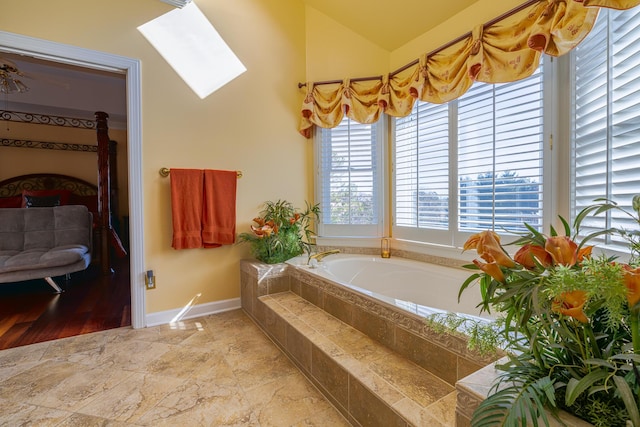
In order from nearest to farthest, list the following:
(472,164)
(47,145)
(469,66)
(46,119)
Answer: (469,66) → (472,164) → (46,119) → (47,145)

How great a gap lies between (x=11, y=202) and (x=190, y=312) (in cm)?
405

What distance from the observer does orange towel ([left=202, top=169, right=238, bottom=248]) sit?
8.24 ft

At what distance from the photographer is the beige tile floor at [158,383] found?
136 cm

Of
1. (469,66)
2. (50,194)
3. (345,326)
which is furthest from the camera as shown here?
(50,194)

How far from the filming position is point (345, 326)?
1767 millimetres

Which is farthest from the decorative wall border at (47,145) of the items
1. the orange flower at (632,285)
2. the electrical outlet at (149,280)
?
the orange flower at (632,285)

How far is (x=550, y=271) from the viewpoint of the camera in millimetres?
611

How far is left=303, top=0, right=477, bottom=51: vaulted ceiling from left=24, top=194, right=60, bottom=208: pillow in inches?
184

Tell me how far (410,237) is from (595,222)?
4.52 ft

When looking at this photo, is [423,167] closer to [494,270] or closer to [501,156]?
[501,156]

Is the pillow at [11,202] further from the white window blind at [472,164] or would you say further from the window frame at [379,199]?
the white window blind at [472,164]

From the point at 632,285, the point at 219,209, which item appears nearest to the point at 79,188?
the point at 219,209

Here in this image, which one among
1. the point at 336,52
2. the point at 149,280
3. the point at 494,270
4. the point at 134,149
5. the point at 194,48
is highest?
the point at 336,52

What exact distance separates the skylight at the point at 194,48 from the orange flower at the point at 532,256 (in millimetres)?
2690
